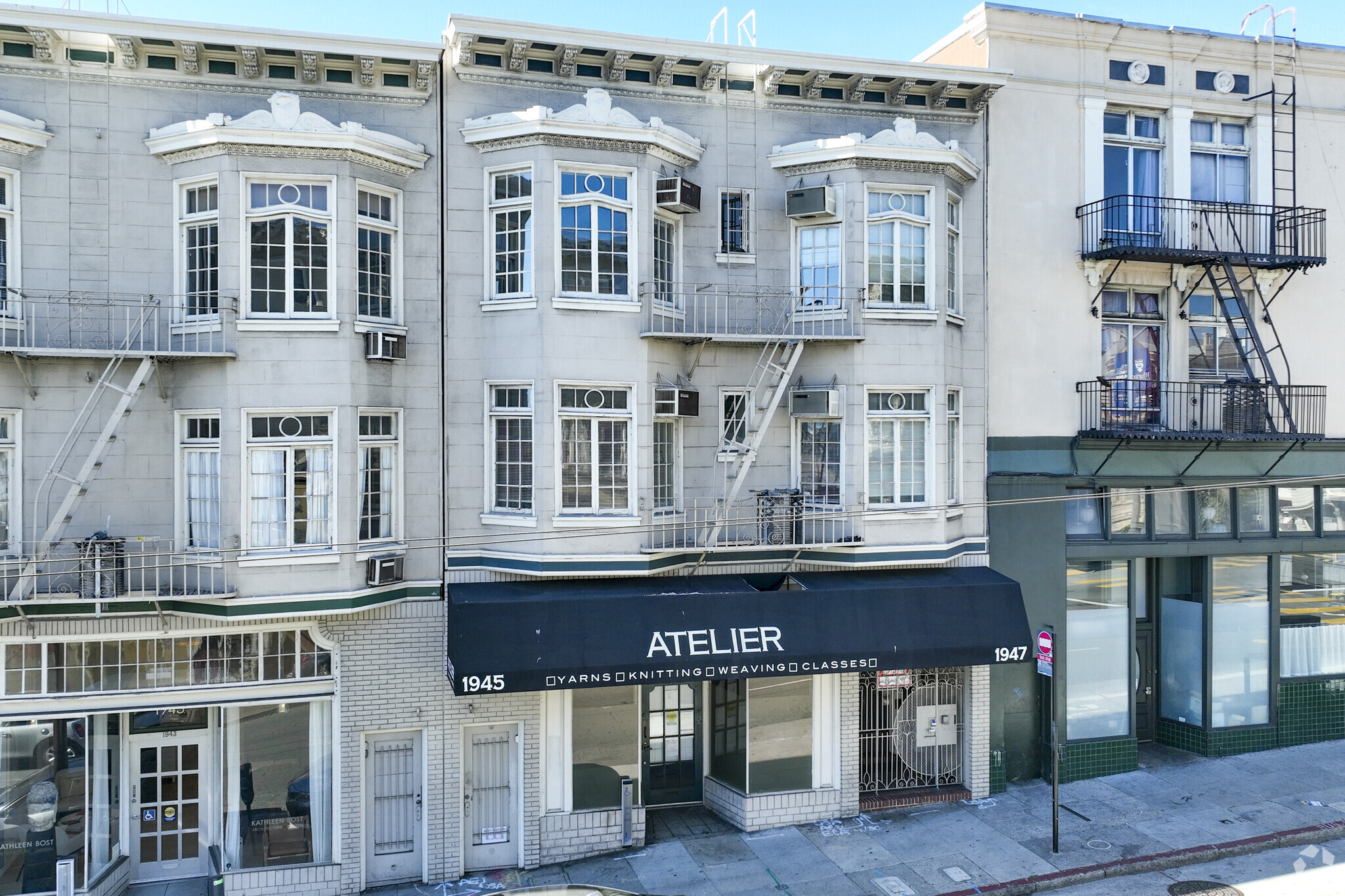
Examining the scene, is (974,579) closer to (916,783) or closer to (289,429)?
(916,783)

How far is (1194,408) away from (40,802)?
18.9m

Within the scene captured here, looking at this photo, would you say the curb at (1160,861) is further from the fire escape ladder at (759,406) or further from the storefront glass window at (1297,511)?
the fire escape ladder at (759,406)

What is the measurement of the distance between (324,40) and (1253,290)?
638 inches

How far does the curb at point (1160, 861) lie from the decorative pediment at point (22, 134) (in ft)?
50.7

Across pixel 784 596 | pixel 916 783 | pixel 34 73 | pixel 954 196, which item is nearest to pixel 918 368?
pixel 954 196

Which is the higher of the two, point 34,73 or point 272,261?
point 34,73

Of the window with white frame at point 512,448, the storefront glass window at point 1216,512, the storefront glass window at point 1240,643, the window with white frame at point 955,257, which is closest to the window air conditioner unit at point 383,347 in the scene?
the window with white frame at point 512,448

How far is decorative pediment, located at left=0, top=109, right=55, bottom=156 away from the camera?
40.1ft

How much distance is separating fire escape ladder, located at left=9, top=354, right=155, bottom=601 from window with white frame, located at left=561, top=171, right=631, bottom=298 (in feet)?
18.7

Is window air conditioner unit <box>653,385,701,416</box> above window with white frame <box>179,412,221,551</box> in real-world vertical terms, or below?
above

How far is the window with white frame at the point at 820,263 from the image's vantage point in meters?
15.0

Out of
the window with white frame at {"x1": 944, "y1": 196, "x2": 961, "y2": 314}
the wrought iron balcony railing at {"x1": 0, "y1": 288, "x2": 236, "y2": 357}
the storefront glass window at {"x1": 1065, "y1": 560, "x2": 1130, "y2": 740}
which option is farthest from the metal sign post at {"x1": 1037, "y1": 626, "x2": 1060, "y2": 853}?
the wrought iron balcony railing at {"x1": 0, "y1": 288, "x2": 236, "y2": 357}

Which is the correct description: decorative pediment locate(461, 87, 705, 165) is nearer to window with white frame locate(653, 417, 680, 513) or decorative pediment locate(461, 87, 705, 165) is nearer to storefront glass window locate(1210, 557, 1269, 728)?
window with white frame locate(653, 417, 680, 513)

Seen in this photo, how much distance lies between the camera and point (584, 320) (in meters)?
13.6
